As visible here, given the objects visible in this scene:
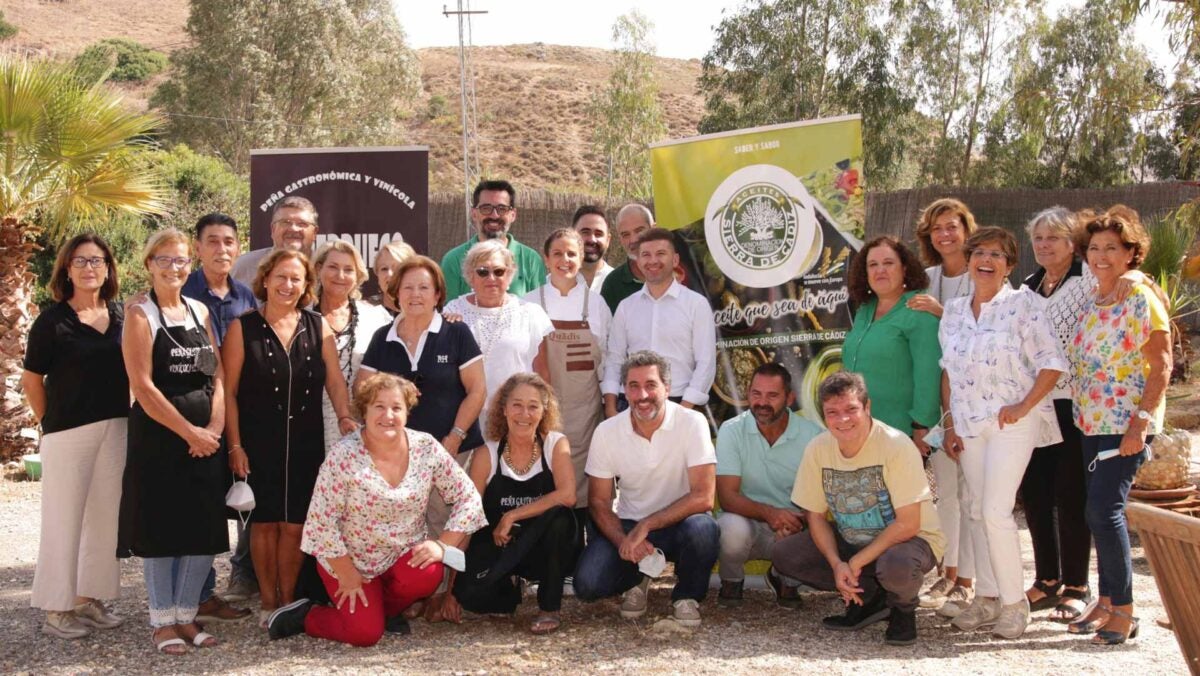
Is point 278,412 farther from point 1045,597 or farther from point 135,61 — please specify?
point 135,61

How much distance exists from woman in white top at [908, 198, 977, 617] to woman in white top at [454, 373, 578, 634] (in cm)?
183

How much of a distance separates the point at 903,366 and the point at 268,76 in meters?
34.1

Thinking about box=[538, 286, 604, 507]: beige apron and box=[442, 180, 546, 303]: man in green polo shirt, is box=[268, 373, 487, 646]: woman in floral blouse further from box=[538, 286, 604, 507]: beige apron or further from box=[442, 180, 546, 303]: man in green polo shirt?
box=[442, 180, 546, 303]: man in green polo shirt

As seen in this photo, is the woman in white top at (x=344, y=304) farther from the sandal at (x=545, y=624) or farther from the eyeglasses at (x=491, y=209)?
the sandal at (x=545, y=624)

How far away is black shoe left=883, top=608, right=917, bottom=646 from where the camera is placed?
189 inches

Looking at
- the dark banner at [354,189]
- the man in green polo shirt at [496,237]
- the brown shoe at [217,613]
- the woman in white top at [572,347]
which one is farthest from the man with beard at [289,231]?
the brown shoe at [217,613]

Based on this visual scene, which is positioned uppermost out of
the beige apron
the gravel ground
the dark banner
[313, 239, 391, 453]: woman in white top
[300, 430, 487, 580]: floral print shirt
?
the dark banner

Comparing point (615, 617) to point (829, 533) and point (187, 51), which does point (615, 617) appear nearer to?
point (829, 533)

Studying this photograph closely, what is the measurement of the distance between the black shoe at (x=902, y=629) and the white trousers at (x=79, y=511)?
3.42 metres

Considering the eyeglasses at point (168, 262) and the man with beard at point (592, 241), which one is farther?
the man with beard at point (592, 241)

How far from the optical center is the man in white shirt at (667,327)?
230 inches

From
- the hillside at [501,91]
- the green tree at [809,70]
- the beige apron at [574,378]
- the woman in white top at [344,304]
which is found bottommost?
the beige apron at [574,378]

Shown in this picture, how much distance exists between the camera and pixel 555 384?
19.2 feet

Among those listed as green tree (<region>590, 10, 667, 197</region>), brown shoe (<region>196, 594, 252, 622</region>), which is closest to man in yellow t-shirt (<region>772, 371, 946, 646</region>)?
brown shoe (<region>196, 594, 252, 622</region>)
